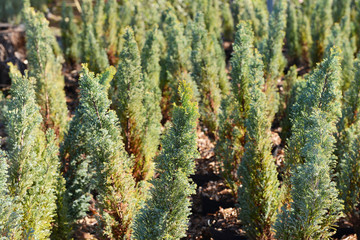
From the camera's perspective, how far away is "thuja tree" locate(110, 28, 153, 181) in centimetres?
629

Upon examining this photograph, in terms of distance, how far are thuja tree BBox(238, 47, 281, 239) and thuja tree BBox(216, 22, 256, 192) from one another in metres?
0.92

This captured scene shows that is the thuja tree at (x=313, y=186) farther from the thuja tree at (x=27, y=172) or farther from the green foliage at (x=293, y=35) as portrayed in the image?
the green foliage at (x=293, y=35)

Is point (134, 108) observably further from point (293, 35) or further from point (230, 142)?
point (293, 35)

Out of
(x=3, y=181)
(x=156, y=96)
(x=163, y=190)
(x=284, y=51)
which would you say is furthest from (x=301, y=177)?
(x=284, y=51)

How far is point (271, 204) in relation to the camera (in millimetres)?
5316

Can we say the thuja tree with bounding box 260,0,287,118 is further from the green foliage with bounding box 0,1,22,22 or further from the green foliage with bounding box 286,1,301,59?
the green foliage with bounding box 0,1,22,22

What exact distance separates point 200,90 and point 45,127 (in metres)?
3.33

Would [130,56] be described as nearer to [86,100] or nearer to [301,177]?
[86,100]

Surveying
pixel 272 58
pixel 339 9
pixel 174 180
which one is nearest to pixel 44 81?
pixel 174 180

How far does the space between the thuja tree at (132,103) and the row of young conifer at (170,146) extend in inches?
0.7

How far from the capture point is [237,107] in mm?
6445

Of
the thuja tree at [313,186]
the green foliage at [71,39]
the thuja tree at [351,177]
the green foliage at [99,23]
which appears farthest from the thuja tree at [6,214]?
the green foliage at [71,39]

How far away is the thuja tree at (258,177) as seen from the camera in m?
5.13

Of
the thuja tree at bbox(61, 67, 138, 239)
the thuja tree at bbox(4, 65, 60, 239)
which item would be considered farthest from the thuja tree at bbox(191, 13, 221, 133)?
the thuja tree at bbox(4, 65, 60, 239)
